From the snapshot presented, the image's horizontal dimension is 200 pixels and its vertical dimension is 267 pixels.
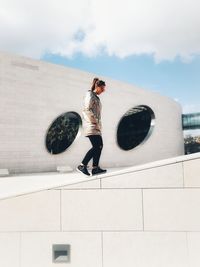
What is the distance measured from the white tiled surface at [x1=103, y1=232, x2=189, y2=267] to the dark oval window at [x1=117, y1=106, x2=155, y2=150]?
17749mm

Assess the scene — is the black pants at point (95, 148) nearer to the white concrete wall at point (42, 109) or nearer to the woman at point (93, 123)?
the woman at point (93, 123)

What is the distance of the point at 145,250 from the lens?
4316 mm

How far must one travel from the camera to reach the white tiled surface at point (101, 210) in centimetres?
446

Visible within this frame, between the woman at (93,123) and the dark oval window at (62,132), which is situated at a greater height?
the dark oval window at (62,132)

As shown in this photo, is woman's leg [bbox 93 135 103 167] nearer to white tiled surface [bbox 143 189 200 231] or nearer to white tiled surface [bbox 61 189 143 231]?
white tiled surface [bbox 61 189 143 231]

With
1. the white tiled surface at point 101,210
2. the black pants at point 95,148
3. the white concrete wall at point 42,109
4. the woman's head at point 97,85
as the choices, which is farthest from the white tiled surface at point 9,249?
the white concrete wall at point 42,109

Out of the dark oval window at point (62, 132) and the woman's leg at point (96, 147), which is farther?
the dark oval window at point (62, 132)

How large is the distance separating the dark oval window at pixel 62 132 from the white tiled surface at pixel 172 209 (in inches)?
551

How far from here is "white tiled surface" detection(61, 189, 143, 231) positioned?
4457 mm

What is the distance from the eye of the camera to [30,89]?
683 inches

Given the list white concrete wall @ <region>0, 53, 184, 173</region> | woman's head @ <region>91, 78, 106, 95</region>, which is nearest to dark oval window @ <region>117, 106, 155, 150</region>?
white concrete wall @ <region>0, 53, 184, 173</region>

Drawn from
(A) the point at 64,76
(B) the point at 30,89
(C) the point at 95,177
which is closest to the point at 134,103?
(A) the point at 64,76

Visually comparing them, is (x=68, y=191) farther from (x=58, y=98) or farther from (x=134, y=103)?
(x=134, y=103)

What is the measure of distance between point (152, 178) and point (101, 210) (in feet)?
3.11
